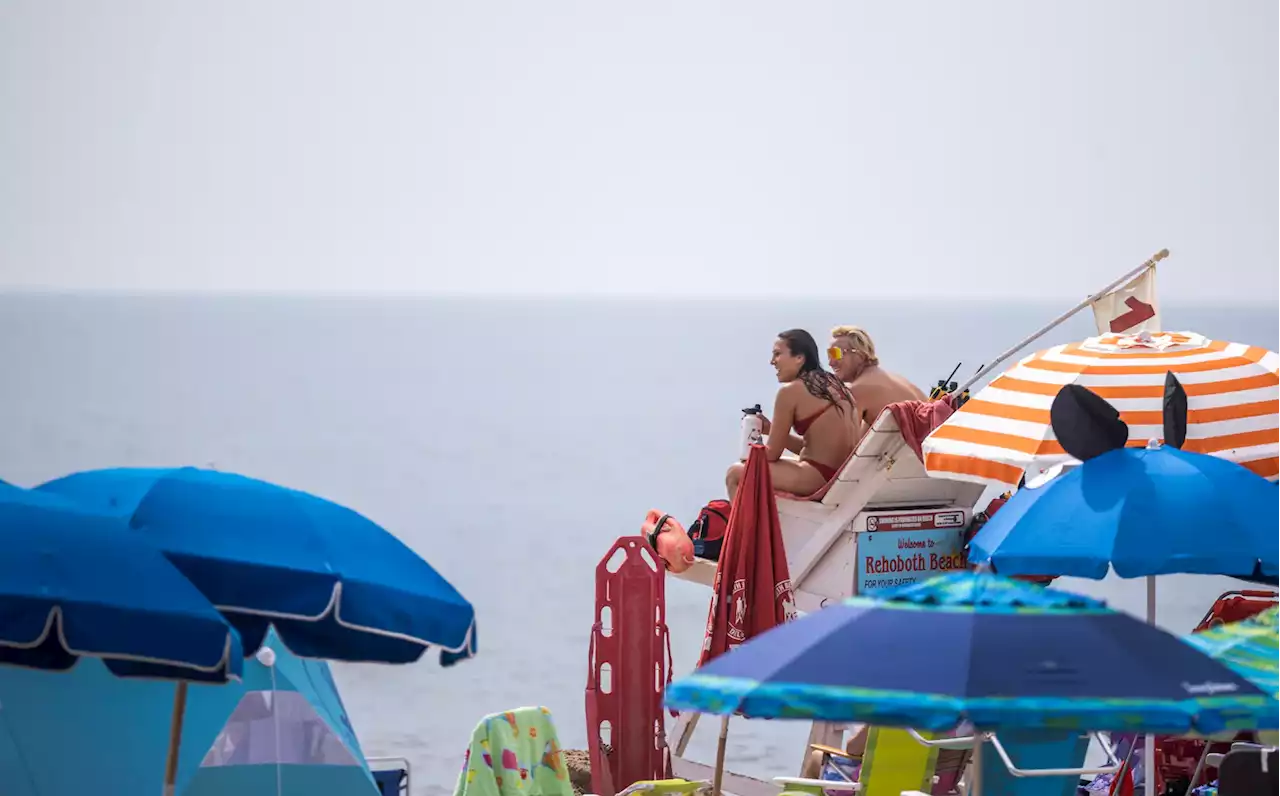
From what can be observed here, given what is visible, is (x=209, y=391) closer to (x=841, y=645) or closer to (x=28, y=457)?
(x=28, y=457)

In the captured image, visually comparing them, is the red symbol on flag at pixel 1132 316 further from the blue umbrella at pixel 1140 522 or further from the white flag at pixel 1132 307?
the blue umbrella at pixel 1140 522

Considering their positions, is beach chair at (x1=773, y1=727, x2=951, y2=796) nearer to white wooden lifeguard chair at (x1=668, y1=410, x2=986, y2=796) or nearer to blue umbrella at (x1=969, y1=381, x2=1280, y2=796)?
blue umbrella at (x1=969, y1=381, x2=1280, y2=796)

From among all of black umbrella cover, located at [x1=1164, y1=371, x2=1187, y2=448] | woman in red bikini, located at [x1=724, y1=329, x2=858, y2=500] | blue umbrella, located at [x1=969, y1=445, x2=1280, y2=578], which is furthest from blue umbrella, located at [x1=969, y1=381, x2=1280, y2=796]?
woman in red bikini, located at [x1=724, y1=329, x2=858, y2=500]

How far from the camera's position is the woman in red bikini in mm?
9508

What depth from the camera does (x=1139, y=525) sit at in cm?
620

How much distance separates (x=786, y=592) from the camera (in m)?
8.97

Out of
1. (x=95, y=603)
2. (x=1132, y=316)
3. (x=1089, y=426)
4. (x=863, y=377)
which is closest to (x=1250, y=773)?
(x=1089, y=426)

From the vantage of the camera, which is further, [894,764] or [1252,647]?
[894,764]

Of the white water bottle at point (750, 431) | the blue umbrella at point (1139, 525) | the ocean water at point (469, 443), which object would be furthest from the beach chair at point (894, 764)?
the ocean water at point (469, 443)

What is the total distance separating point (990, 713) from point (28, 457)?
40984mm

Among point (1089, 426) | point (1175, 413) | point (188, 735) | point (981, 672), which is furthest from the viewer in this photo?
point (1175, 413)

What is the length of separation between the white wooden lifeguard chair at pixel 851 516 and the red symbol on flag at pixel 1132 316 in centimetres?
203

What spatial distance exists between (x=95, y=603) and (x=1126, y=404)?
572 cm

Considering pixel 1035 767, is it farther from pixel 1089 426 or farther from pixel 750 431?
pixel 750 431
